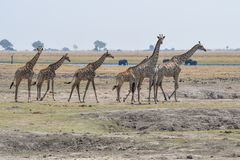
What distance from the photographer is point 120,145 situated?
→ 64.8 ft

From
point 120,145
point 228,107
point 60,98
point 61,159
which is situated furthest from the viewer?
point 60,98

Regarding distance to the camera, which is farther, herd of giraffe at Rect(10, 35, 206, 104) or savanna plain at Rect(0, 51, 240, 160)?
herd of giraffe at Rect(10, 35, 206, 104)

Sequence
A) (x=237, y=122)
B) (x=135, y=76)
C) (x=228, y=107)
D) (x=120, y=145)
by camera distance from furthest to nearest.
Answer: (x=135, y=76) < (x=228, y=107) < (x=237, y=122) < (x=120, y=145)

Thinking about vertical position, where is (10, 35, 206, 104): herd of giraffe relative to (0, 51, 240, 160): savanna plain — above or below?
above

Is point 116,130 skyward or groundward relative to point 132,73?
groundward

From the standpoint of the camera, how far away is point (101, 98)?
107 ft

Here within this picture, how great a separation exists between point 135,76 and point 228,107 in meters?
4.79

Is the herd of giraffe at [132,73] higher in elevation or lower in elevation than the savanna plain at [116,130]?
higher

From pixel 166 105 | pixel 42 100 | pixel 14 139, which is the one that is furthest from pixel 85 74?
pixel 14 139

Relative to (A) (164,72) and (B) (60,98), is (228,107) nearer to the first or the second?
(A) (164,72)

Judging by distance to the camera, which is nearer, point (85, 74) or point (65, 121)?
point (65, 121)

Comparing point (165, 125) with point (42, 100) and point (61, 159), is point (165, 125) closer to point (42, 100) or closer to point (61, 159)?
point (61, 159)

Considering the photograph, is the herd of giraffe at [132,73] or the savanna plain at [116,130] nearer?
the savanna plain at [116,130]

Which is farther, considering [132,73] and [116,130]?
[132,73]
